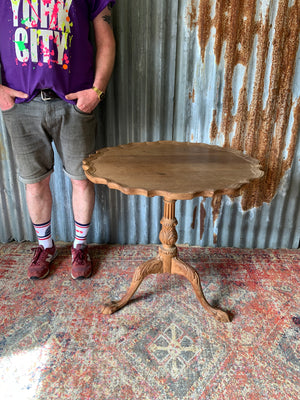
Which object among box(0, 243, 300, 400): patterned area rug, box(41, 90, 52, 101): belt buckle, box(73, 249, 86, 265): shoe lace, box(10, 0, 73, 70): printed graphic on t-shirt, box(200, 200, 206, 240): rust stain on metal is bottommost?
box(0, 243, 300, 400): patterned area rug

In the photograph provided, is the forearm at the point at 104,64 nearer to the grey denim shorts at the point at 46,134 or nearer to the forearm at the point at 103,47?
the forearm at the point at 103,47

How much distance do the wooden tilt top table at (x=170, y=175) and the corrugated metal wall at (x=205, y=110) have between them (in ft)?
1.13

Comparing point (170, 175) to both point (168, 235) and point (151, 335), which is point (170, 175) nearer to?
point (168, 235)

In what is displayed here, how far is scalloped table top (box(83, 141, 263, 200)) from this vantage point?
1.28m

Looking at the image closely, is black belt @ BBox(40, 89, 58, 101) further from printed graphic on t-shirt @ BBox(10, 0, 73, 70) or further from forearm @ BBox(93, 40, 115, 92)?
forearm @ BBox(93, 40, 115, 92)

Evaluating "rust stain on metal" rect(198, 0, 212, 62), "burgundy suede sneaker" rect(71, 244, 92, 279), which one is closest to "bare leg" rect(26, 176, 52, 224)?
"burgundy suede sneaker" rect(71, 244, 92, 279)

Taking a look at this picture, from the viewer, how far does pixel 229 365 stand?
1.42 m

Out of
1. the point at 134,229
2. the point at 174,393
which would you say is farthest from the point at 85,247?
the point at 174,393

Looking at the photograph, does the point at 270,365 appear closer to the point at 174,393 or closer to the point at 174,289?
the point at 174,393

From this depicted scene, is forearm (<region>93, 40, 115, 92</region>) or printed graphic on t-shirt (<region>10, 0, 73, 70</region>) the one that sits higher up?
printed graphic on t-shirt (<region>10, 0, 73, 70</region>)

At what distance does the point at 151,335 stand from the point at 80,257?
0.75 metres

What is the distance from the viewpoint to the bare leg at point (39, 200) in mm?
1990

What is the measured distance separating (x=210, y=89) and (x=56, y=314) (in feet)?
5.58

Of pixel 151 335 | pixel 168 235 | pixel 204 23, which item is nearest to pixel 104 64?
pixel 204 23
